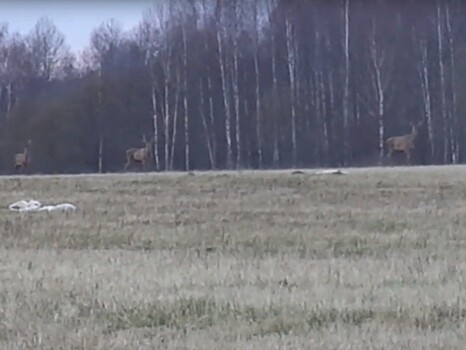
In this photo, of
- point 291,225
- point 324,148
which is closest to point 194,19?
point 324,148

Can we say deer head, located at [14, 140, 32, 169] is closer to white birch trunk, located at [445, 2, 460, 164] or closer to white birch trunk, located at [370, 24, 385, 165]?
white birch trunk, located at [370, 24, 385, 165]

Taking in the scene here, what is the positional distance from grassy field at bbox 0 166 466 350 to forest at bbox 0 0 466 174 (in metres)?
20.0

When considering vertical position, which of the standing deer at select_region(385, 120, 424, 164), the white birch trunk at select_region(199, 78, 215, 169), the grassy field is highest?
the white birch trunk at select_region(199, 78, 215, 169)

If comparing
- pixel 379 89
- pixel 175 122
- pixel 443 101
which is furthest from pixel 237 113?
pixel 443 101

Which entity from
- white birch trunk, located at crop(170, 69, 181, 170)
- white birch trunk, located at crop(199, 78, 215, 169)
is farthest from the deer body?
white birch trunk, located at crop(199, 78, 215, 169)

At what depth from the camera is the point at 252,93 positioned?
4341cm

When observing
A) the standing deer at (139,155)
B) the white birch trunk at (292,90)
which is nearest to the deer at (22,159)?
the standing deer at (139,155)

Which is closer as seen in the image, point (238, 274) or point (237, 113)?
point (238, 274)

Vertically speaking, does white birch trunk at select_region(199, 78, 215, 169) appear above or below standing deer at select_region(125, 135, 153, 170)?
above

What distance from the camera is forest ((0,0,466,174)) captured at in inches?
1597

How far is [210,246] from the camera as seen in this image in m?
12.9

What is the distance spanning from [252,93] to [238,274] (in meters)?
34.0

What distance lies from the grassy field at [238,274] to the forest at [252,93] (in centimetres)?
1999

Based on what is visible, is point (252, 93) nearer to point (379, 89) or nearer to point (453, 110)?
point (379, 89)
